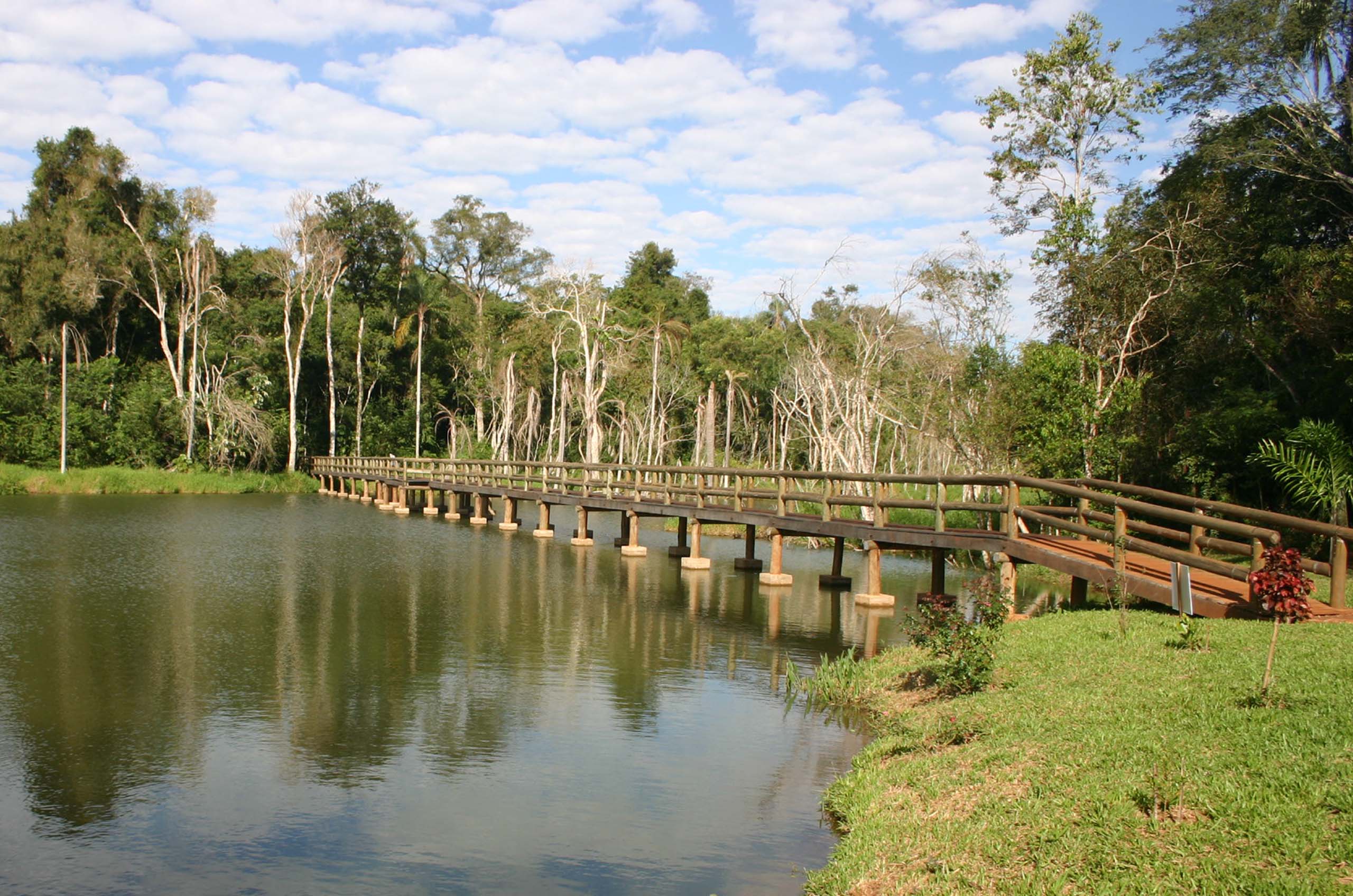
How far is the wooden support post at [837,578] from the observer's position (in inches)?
845

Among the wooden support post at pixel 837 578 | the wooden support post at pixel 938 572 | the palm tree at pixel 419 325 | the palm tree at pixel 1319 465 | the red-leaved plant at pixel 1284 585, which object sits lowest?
the wooden support post at pixel 837 578

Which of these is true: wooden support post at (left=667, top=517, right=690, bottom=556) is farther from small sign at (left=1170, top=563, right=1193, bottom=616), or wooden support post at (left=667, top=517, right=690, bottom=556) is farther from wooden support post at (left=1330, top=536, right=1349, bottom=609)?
wooden support post at (left=1330, top=536, right=1349, bottom=609)

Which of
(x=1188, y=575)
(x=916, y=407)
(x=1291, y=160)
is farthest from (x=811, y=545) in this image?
Result: (x=1188, y=575)

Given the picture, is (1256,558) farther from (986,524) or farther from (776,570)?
(986,524)

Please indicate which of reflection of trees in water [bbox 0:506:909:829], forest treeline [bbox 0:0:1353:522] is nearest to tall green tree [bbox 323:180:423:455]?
forest treeline [bbox 0:0:1353:522]

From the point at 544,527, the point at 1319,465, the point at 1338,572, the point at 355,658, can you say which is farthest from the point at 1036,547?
the point at 544,527

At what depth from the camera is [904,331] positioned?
37.4 meters

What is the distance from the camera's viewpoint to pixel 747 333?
2506 inches

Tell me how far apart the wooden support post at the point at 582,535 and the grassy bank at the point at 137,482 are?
27.0 m

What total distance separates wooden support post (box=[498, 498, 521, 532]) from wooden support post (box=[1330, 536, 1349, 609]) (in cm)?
2582

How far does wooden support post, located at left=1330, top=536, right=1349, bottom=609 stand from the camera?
10133 millimetres

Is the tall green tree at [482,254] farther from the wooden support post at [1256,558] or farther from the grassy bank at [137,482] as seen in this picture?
the wooden support post at [1256,558]

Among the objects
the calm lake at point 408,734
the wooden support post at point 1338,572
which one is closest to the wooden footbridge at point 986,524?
the wooden support post at point 1338,572

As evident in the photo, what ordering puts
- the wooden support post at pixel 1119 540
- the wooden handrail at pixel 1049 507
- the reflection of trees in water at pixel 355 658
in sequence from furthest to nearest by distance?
the wooden support post at pixel 1119 540 → the wooden handrail at pixel 1049 507 → the reflection of trees in water at pixel 355 658
